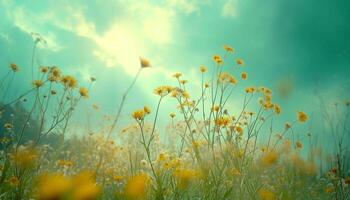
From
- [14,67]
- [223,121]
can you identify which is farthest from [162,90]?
[14,67]

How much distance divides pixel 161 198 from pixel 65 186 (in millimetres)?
1808

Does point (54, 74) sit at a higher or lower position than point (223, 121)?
higher

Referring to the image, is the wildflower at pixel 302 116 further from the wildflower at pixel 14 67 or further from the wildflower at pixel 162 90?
the wildflower at pixel 14 67

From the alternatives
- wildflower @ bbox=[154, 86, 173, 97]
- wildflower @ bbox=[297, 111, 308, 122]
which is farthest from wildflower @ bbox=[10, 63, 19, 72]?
wildflower @ bbox=[297, 111, 308, 122]

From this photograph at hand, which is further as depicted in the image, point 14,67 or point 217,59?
point 14,67

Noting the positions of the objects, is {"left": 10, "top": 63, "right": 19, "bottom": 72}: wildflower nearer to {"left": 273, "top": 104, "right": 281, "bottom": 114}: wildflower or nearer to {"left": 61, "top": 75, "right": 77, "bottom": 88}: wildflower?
{"left": 61, "top": 75, "right": 77, "bottom": 88}: wildflower

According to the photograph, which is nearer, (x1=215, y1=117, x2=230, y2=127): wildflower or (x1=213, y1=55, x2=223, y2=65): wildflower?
(x1=215, y1=117, x2=230, y2=127): wildflower

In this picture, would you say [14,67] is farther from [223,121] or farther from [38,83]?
[223,121]

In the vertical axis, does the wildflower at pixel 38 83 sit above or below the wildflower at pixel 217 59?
below

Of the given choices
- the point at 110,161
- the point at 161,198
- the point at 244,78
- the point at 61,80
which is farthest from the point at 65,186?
the point at 110,161

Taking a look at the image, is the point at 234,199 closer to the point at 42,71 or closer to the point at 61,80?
the point at 61,80

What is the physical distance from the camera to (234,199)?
299cm

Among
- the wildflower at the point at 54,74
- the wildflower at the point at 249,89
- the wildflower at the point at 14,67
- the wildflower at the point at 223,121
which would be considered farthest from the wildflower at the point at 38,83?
the wildflower at the point at 249,89

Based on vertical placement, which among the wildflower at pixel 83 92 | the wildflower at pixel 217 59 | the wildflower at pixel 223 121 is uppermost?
the wildflower at pixel 217 59
